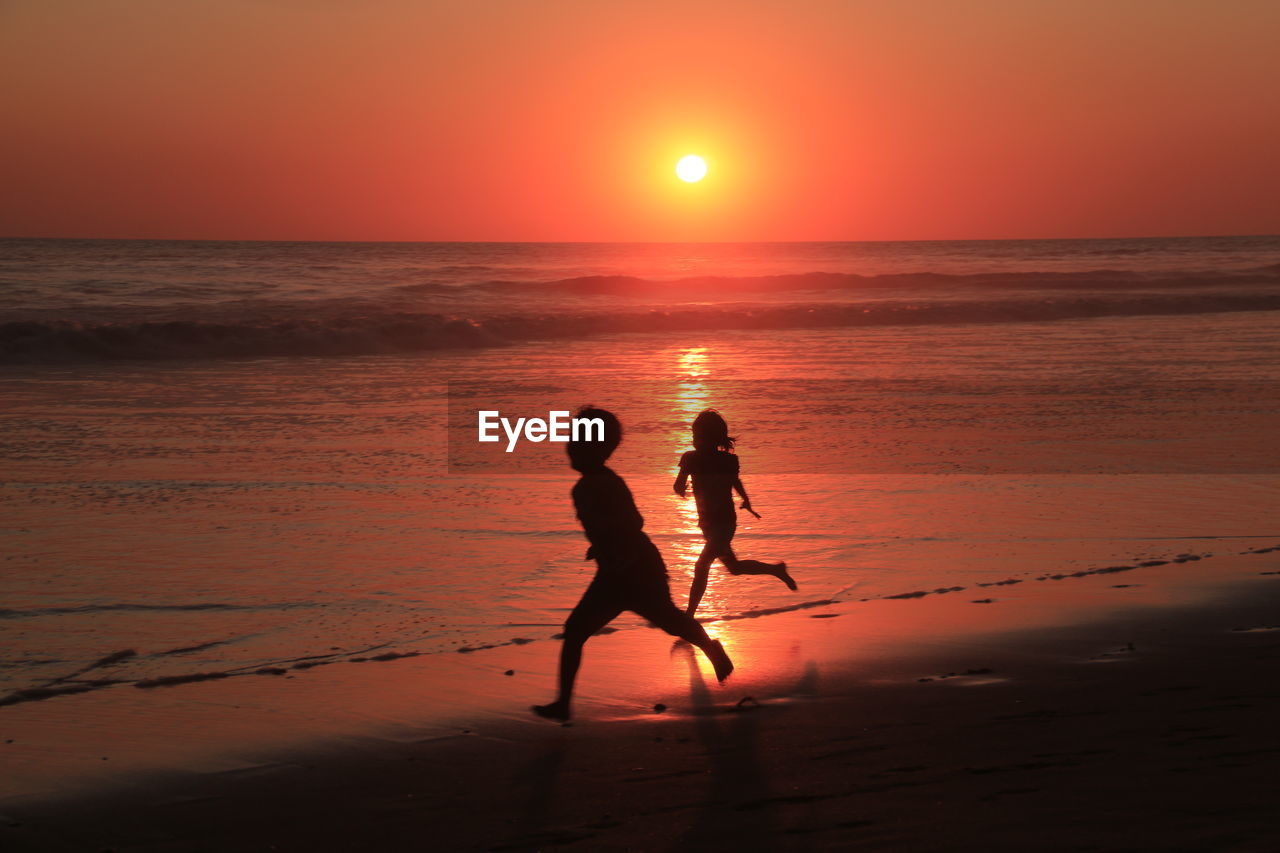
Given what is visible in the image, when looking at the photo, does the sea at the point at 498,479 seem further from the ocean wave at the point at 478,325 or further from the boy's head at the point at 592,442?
the boy's head at the point at 592,442

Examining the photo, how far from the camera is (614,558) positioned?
5.54 m

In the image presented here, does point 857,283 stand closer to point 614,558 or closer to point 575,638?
point 614,558

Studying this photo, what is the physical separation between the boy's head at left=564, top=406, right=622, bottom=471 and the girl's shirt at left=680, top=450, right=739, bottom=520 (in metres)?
1.53

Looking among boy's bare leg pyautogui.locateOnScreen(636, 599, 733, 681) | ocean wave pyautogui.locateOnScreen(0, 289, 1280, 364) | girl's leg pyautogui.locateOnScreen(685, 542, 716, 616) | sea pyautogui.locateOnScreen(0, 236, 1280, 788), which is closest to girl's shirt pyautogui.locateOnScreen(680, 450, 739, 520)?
girl's leg pyautogui.locateOnScreen(685, 542, 716, 616)

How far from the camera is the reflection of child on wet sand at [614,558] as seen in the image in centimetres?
552

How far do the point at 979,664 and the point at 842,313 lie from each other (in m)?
34.7

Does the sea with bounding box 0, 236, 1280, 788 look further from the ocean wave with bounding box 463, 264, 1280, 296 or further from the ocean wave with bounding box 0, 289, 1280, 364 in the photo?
the ocean wave with bounding box 463, 264, 1280, 296

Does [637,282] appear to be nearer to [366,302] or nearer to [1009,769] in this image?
[366,302]

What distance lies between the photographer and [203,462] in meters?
11.8

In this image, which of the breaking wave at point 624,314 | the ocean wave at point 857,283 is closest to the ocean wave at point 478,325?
the breaking wave at point 624,314

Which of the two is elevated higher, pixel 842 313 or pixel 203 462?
pixel 842 313

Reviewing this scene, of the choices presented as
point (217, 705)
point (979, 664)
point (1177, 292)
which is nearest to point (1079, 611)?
point (979, 664)

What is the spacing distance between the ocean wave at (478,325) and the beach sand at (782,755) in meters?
21.4

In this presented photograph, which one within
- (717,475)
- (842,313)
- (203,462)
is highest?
(842,313)
